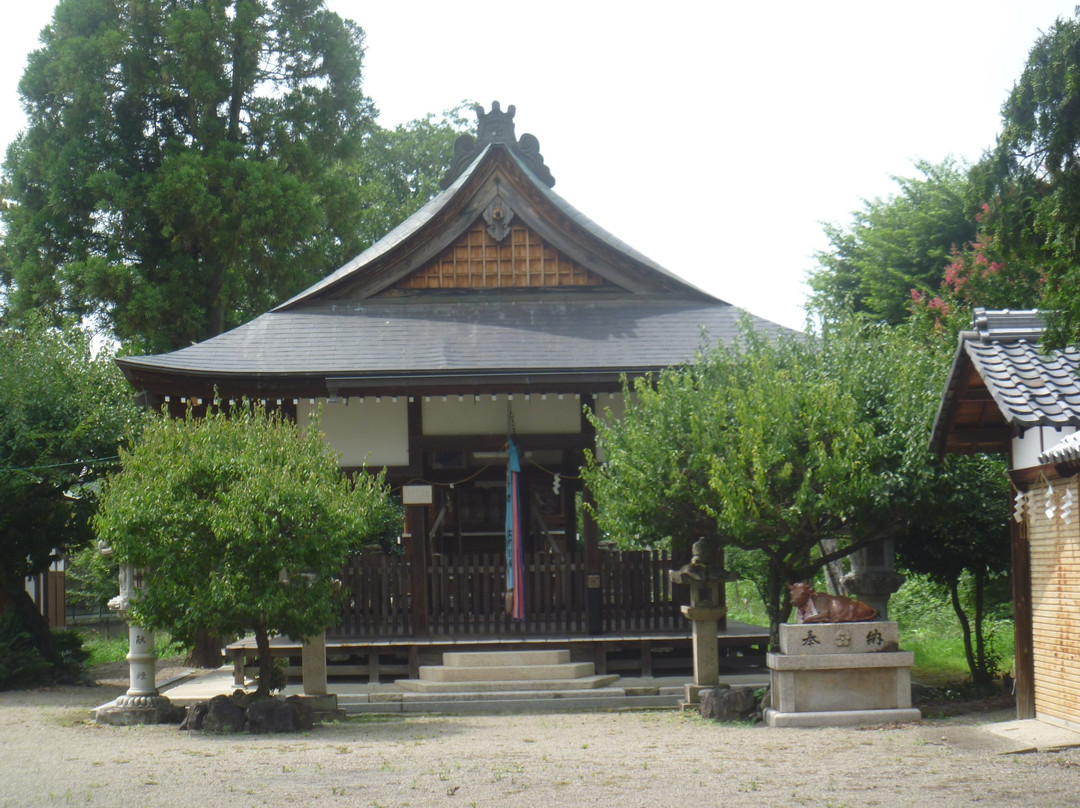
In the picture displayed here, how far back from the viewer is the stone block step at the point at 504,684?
12.5m

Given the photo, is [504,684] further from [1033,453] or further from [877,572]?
[1033,453]

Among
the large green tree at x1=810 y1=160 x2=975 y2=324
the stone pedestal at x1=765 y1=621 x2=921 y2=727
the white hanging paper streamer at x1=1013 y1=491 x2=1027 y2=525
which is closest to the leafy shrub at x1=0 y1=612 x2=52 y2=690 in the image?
the stone pedestal at x1=765 y1=621 x2=921 y2=727

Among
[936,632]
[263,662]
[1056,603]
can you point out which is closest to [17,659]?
[263,662]

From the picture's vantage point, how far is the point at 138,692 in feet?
36.5

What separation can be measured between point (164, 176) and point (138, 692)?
41.7ft

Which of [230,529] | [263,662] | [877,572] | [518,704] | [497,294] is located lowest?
[518,704]

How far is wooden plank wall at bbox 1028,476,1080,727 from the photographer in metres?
8.48

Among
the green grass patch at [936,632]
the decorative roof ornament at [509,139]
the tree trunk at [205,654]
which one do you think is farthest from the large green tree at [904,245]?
the tree trunk at [205,654]

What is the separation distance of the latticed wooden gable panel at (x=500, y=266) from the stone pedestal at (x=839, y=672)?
704 cm

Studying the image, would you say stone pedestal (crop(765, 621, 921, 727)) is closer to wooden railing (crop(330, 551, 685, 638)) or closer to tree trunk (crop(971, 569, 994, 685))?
tree trunk (crop(971, 569, 994, 685))

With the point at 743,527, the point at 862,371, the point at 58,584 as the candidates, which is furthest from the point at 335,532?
the point at 58,584

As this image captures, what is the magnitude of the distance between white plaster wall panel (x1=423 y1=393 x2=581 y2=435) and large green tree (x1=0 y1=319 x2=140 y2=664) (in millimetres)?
3726

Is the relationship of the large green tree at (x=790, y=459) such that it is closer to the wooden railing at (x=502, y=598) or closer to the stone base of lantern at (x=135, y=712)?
the wooden railing at (x=502, y=598)

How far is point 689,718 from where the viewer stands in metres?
11.2
